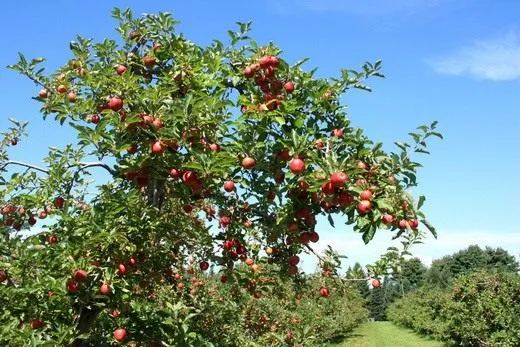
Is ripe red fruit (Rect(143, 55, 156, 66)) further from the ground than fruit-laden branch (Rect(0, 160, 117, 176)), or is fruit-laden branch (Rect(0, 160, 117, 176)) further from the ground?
ripe red fruit (Rect(143, 55, 156, 66))

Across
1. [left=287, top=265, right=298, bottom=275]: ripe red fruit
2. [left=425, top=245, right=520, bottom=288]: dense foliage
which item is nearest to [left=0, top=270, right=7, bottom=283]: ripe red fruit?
[left=287, top=265, right=298, bottom=275]: ripe red fruit

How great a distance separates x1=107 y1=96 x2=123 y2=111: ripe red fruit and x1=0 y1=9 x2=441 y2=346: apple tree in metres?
0.01

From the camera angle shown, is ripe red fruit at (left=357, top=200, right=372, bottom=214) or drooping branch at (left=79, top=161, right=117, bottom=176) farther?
drooping branch at (left=79, top=161, right=117, bottom=176)

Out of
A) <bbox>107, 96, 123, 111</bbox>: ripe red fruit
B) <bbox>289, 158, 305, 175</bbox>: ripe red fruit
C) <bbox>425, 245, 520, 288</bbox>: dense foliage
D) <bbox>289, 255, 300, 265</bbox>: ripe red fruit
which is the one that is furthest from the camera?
<bbox>425, 245, 520, 288</bbox>: dense foliage

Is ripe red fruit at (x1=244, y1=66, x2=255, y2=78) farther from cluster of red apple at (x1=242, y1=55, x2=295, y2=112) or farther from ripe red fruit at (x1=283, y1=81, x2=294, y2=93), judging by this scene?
ripe red fruit at (x1=283, y1=81, x2=294, y2=93)

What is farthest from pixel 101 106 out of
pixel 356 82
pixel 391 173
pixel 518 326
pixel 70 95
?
pixel 518 326

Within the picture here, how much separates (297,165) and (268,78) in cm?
124

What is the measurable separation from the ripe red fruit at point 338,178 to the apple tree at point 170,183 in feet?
0.03

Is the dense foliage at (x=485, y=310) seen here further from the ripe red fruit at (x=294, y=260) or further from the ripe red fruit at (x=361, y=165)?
the ripe red fruit at (x=361, y=165)

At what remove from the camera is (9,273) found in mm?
4582

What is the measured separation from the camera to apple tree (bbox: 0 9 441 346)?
12.3 feet

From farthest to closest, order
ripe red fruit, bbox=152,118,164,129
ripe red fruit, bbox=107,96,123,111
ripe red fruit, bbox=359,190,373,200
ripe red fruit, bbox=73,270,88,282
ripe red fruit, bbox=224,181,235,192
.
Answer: ripe red fruit, bbox=107,96,123,111, ripe red fruit, bbox=224,181,235,192, ripe red fruit, bbox=152,118,164,129, ripe red fruit, bbox=73,270,88,282, ripe red fruit, bbox=359,190,373,200

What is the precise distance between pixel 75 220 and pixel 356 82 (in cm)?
272

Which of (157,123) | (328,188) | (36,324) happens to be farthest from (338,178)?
(36,324)
